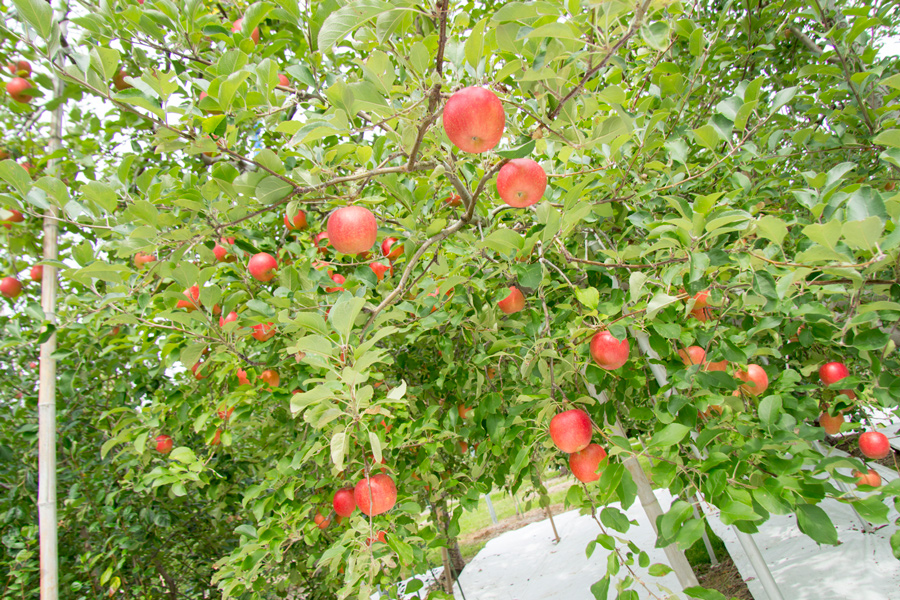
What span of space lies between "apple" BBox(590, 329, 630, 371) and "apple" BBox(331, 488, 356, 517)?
3.14 feet

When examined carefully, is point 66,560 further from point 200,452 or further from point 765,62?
point 765,62

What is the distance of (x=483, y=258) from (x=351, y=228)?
1.34 ft

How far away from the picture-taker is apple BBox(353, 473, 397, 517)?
1.30 metres

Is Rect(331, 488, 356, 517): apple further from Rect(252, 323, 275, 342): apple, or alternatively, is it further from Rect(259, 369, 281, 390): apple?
Rect(252, 323, 275, 342): apple

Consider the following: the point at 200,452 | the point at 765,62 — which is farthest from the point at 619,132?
the point at 200,452

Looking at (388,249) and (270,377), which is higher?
(388,249)

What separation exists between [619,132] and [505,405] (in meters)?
1.03

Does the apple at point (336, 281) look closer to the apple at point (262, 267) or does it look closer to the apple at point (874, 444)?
the apple at point (262, 267)

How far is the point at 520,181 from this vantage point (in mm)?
1064

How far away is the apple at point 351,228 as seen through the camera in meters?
1.17

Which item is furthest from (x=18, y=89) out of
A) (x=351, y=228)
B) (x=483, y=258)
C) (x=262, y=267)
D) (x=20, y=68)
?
(x=483, y=258)

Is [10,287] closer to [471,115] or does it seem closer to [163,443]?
[163,443]

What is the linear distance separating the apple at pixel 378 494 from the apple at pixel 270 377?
60cm

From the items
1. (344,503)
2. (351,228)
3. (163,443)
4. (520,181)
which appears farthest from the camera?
(163,443)
